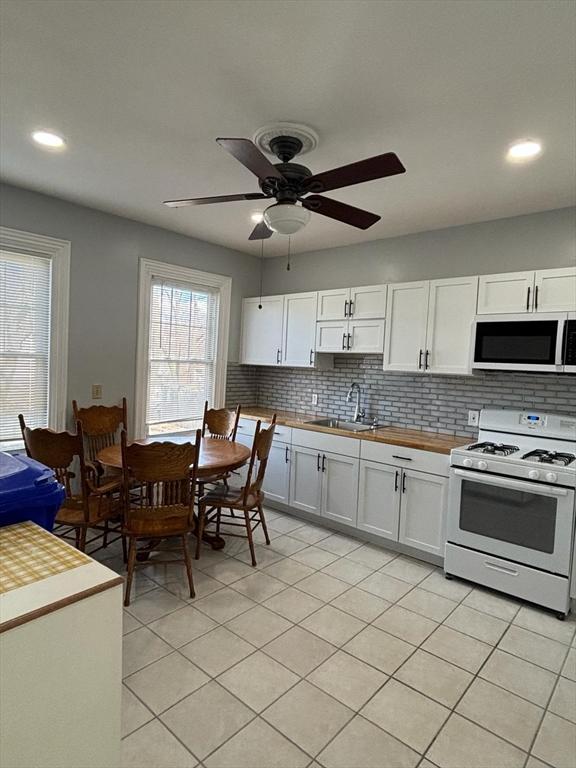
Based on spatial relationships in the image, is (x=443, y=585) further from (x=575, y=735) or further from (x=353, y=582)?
(x=575, y=735)

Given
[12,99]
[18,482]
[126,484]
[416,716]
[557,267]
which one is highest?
[12,99]

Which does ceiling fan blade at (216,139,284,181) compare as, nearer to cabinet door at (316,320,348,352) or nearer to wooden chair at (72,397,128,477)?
cabinet door at (316,320,348,352)

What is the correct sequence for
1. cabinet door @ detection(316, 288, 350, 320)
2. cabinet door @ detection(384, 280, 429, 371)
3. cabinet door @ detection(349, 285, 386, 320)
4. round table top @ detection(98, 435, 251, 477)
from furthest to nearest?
1. cabinet door @ detection(316, 288, 350, 320)
2. cabinet door @ detection(349, 285, 386, 320)
3. cabinet door @ detection(384, 280, 429, 371)
4. round table top @ detection(98, 435, 251, 477)

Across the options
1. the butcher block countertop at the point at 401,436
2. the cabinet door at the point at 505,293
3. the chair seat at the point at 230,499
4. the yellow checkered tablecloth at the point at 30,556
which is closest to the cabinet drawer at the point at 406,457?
the butcher block countertop at the point at 401,436

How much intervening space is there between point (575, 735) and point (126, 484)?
2394 mm

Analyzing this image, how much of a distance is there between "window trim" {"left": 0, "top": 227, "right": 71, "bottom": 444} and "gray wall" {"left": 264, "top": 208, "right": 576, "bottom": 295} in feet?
7.28

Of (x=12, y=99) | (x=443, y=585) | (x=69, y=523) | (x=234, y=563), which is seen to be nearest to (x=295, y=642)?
(x=234, y=563)

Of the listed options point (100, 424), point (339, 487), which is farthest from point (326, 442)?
point (100, 424)

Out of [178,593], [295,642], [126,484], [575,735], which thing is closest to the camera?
[575,735]

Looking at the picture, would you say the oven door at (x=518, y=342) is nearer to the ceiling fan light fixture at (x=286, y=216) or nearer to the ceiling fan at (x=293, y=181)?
the ceiling fan at (x=293, y=181)

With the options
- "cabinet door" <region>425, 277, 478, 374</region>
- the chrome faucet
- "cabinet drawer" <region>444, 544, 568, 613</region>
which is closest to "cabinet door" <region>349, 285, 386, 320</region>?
"cabinet door" <region>425, 277, 478, 374</region>

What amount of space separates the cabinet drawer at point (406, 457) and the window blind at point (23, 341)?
255 centimetres

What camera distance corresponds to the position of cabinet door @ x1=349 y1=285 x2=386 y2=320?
12.4 feet

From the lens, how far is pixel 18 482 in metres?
1.48
